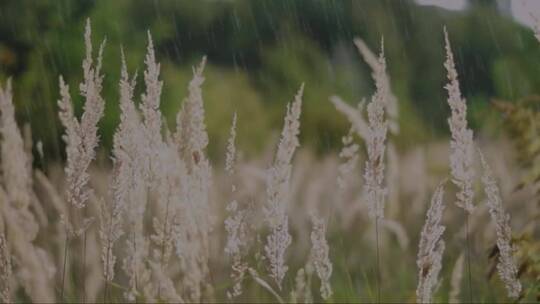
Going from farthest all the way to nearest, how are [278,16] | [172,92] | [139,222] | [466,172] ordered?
[278,16] < [172,92] < [139,222] < [466,172]

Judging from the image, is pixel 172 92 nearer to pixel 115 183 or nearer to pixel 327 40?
pixel 115 183

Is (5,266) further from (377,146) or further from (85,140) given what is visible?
(377,146)

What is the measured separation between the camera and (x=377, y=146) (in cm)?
229

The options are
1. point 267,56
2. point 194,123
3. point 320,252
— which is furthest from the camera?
point 267,56

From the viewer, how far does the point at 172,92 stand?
14375mm

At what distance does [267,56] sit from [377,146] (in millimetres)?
19885

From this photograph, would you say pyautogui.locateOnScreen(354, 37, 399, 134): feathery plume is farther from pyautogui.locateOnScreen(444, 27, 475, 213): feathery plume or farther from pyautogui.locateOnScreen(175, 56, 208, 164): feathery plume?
pyautogui.locateOnScreen(175, 56, 208, 164): feathery plume

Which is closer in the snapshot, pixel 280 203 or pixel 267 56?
pixel 280 203

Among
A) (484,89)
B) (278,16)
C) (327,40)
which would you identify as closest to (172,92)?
(278,16)

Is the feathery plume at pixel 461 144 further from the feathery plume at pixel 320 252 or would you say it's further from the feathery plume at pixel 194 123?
the feathery plume at pixel 194 123

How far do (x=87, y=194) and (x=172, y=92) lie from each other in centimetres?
1213

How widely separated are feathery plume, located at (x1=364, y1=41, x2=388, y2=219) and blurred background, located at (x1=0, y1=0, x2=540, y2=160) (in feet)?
3.88

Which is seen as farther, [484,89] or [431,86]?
[484,89]

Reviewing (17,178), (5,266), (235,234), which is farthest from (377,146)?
(17,178)
